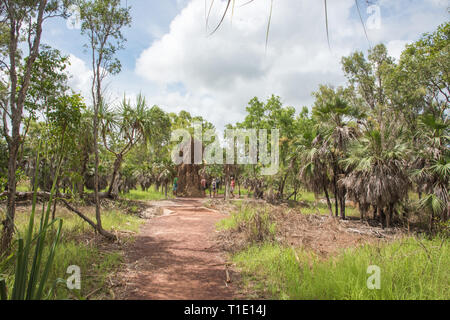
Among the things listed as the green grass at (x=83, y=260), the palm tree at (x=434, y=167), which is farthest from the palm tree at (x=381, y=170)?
the green grass at (x=83, y=260)

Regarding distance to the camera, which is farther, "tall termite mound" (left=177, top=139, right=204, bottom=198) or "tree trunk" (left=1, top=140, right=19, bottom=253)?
"tall termite mound" (left=177, top=139, right=204, bottom=198)

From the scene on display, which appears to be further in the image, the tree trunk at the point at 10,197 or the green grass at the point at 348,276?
the tree trunk at the point at 10,197

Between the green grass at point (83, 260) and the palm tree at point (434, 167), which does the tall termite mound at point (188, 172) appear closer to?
the green grass at point (83, 260)

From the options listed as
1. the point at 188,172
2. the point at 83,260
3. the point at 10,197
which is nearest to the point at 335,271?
the point at 83,260

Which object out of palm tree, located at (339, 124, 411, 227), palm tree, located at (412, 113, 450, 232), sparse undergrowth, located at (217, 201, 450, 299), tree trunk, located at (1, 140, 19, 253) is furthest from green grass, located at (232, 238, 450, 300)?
palm tree, located at (339, 124, 411, 227)

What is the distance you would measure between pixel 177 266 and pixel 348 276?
327cm

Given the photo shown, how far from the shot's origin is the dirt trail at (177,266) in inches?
161

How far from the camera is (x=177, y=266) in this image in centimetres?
538

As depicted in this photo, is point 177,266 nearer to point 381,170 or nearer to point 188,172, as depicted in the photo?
point 381,170

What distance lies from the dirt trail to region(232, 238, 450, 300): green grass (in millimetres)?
726

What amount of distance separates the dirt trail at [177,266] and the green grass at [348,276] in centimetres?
73

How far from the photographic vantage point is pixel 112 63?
7590mm

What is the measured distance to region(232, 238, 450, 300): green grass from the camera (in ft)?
11.4

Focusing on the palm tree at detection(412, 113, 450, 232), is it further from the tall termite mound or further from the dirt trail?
the tall termite mound
